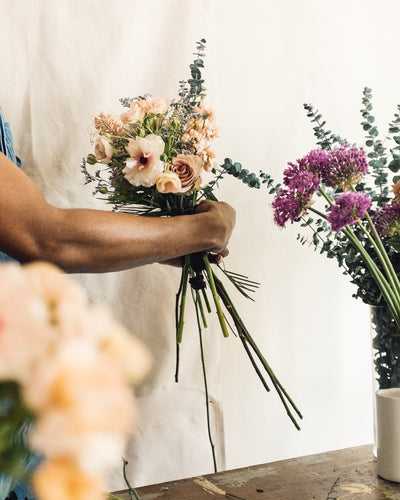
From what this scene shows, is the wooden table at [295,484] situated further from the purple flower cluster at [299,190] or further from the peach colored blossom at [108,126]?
the peach colored blossom at [108,126]

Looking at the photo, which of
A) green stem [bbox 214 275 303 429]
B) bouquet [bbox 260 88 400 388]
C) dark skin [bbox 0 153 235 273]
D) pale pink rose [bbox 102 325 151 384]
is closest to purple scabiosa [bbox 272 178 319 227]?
bouquet [bbox 260 88 400 388]

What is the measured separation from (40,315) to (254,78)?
4.72 ft

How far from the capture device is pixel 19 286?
0.21m

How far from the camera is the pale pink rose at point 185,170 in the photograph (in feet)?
3.43

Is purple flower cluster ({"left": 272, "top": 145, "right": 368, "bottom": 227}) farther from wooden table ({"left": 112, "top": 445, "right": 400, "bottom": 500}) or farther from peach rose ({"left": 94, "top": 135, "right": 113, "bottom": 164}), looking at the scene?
wooden table ({"left": 112, "top": 445, "right": 400, "bottom": 500})

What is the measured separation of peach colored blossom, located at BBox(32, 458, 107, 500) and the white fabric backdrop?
1216 mm

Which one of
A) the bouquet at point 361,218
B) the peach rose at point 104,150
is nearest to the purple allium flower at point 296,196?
the bouquet at point 361,218

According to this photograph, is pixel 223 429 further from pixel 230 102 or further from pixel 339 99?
pixel 339 99

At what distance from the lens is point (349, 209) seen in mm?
974

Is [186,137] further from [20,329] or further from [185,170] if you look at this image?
[20,329]

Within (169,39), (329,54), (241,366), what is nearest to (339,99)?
(329,54)

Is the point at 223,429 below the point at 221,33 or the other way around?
below

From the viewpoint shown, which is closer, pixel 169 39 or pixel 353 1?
pixel 169 39

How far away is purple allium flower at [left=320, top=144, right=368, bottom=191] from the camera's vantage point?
1.00 metres
